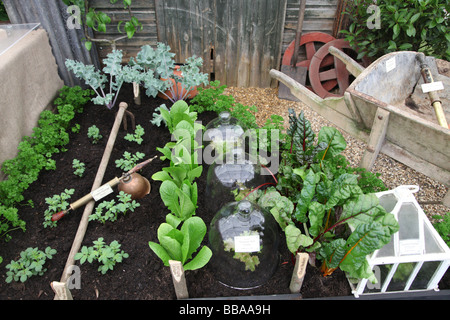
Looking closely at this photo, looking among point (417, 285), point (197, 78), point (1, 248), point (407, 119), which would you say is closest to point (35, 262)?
point (1, 248)

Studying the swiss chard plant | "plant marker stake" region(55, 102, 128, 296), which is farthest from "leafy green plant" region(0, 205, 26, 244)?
the swiss chard plant

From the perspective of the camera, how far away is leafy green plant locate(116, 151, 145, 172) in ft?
8.75

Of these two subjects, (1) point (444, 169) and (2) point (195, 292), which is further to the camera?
(1) point (444, 169)

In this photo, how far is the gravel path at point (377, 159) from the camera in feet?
10.9

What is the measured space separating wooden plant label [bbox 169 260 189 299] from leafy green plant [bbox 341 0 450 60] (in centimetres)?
325

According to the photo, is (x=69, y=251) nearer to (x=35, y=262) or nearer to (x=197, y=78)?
(x=35, y=262)

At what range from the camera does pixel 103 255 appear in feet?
6.52

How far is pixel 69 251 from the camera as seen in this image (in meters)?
2.18

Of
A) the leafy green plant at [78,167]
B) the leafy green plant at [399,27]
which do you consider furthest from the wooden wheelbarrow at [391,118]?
the leafy green plant at [78,167]

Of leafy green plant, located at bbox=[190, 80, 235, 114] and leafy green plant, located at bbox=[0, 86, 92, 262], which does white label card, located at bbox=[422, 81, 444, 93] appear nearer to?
leafy green plant, located at bbox=[190, 80, 235, 114]

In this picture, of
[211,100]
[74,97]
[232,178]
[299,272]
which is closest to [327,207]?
[299,272]

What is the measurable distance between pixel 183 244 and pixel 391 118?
1.63m

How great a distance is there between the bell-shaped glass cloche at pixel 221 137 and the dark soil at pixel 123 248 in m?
0.20
